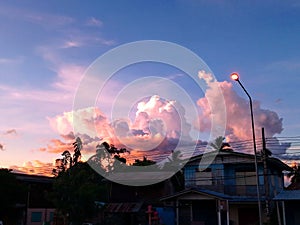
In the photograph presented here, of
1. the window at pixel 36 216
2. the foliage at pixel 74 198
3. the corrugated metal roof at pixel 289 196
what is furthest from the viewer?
the window at pixel 36 216

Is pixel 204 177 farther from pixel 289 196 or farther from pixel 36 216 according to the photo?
pixel 36 216

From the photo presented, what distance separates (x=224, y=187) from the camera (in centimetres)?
3362

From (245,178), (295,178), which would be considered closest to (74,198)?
(245,178)

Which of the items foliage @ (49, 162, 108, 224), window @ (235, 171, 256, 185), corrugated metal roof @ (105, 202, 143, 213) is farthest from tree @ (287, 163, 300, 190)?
foliage @ (49, 162, 108, 224)

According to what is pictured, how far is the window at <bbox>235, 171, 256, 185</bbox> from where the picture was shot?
33.7 meters

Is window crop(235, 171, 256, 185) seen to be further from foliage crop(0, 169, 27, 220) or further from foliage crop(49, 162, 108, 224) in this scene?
foliage crop(0, 169, 27, 220)

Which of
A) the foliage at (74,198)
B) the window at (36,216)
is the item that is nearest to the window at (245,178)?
the foliage at (74,198)

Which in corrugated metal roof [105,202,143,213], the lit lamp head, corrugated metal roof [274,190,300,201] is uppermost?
the lit lamp head

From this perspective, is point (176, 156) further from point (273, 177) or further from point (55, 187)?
point (55, 187)

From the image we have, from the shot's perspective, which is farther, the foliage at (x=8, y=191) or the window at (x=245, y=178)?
the foliage at (x=8, y=191)

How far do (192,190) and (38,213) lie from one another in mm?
20588

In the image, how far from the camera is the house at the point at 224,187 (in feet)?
107

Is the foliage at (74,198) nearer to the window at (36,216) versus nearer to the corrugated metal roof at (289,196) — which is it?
the corrugated metal roof at (289,196)

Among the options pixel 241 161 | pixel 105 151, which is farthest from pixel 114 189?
pixel 105 151
